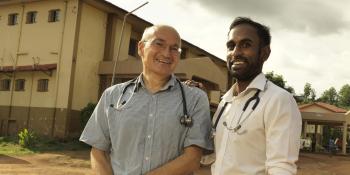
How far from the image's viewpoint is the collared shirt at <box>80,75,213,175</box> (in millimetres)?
3057

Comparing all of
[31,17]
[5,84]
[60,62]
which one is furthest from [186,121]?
[5,84]

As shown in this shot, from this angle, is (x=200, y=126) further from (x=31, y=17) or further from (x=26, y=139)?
(x=31, y=17)

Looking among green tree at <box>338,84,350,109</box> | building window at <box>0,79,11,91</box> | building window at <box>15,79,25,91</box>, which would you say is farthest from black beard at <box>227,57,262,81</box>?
green tree at <box>338,84,350,109</box>

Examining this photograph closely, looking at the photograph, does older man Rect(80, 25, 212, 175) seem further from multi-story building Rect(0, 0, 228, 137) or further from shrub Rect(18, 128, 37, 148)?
multi-story building Rect(0, 0, 228, 137)

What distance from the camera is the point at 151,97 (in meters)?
3.23

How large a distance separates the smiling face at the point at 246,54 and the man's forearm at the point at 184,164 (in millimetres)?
573

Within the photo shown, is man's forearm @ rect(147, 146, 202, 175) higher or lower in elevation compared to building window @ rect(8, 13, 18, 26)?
Answer: lower

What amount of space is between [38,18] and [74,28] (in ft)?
10.7

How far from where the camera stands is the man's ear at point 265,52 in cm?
292

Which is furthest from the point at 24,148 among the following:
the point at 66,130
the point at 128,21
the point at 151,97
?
the point at 151,97

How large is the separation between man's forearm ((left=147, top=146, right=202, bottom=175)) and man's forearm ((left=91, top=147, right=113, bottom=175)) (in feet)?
1.15

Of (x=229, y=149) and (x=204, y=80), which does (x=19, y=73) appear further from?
(x=229, y=149)

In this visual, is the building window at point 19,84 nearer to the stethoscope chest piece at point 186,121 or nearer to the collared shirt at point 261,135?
the stethoscope chest piece at point 186,121

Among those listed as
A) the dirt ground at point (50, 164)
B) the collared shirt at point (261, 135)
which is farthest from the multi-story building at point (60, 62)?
the collared shirt at point (261, 135)
